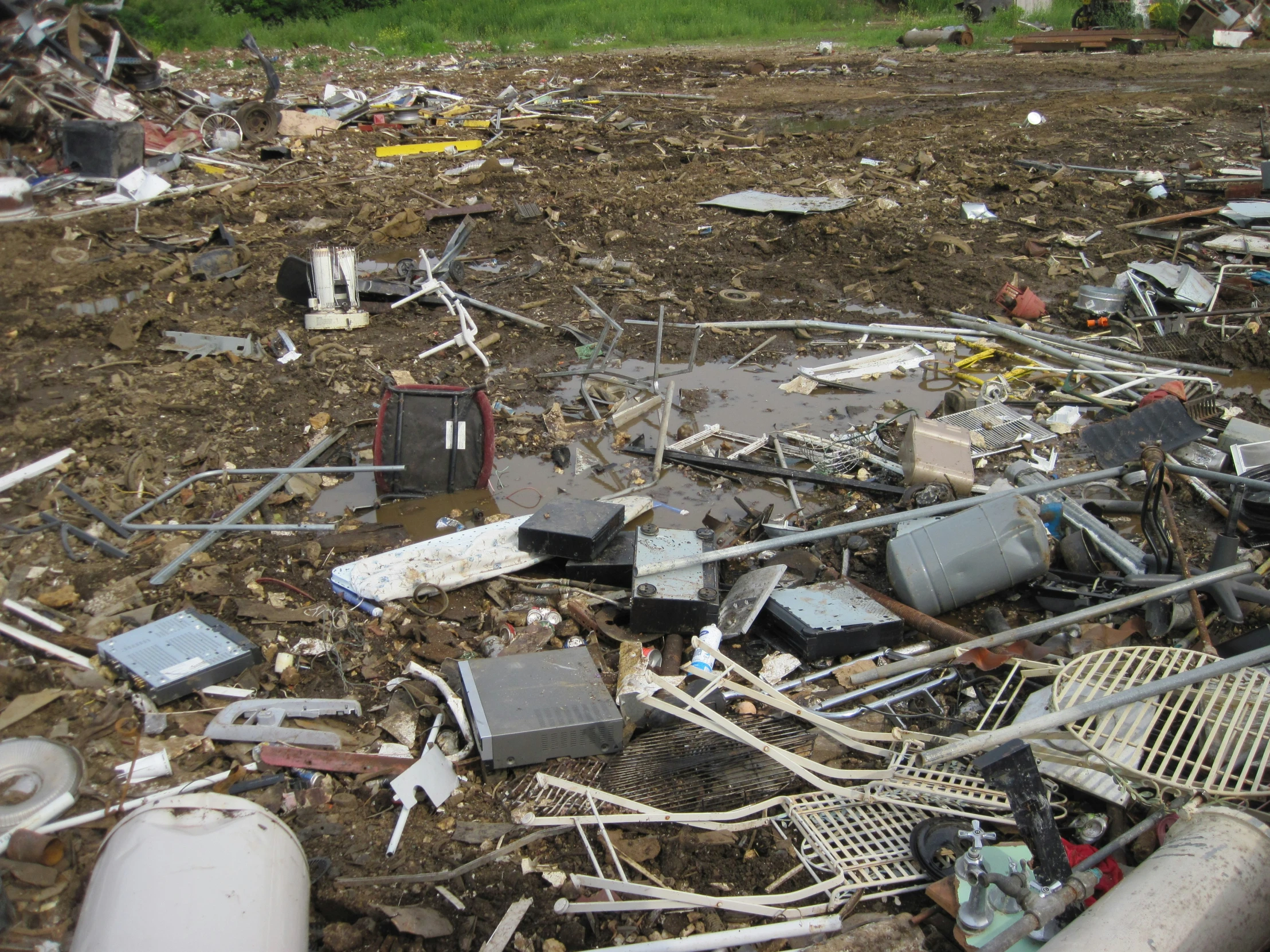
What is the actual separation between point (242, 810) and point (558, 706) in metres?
1.37

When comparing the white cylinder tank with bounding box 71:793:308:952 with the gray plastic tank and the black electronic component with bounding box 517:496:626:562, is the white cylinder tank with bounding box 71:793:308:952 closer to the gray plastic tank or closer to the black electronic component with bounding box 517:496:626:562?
the black electronic component with bounding box 517:496:626:562

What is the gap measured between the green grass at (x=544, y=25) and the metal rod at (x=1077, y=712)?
23.6m

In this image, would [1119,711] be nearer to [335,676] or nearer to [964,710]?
[964,710]

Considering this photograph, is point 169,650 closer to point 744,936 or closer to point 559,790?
point 559,790

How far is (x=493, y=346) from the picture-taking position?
297 inches

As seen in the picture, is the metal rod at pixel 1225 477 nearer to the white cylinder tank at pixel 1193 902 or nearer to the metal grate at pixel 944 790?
the metal grate at pixel 944 790

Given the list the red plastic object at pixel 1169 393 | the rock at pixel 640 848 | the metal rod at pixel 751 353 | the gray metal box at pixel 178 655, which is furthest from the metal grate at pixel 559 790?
the red plastic object at pixel 1169 393

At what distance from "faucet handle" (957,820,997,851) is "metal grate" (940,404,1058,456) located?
3.46m

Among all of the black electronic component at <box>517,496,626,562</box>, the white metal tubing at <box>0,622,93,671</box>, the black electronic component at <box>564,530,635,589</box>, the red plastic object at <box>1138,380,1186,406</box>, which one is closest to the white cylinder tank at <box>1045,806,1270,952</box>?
the black electronic component at <box>564,530,635,589</box>

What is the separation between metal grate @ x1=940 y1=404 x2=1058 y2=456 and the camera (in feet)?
19.9

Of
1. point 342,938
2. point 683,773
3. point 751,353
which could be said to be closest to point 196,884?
point 342,938

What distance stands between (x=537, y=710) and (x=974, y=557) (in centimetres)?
245

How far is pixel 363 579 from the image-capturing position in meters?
4.62

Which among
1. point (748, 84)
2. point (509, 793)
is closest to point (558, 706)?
point (509, 793)
